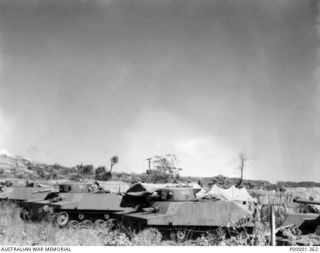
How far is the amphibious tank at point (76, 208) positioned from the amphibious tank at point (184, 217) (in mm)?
3768

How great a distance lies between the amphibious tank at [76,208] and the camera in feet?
62.6

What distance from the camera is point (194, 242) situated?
1412 cm

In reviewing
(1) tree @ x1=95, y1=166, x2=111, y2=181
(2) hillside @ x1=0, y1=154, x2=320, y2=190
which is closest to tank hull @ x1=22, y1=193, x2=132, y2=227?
(2) hillside @ x1=0, y1=154, x2=320, y2=190

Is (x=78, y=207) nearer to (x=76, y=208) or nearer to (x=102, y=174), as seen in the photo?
(x=76, y=208)

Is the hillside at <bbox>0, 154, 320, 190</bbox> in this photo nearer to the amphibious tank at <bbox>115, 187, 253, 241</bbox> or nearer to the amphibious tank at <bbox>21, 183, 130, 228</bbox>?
the amphibious tank at <bbox>21, 183, 130, 228</bbox>

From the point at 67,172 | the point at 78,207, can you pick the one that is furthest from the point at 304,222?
the point at 67,172

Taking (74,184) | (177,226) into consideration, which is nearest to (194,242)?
(177,226)

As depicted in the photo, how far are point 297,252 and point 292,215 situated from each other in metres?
5.01

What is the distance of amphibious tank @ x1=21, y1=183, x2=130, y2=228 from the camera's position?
62.6 feet

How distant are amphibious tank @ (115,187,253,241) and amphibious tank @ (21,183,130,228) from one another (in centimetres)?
377

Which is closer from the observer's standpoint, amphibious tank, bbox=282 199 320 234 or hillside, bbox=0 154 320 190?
amphibious tank, bbox=282 199 320 234

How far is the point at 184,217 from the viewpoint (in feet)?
48.6

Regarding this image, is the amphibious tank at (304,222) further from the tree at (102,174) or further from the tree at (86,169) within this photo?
the tree at (86,169)

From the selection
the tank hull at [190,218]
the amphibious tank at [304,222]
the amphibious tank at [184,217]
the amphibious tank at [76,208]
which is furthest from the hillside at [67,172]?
the amphibious tank at [304,222]
